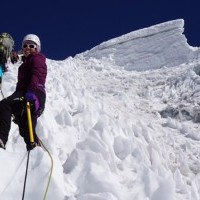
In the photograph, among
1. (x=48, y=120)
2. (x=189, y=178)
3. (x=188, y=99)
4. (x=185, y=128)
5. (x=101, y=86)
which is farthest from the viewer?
(x=101, y=86)

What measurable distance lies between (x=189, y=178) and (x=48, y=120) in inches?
109

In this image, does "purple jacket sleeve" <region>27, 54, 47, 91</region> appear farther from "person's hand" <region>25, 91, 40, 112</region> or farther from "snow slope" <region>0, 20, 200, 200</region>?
"snow slope" <region>0, 20, 200, 200</region>

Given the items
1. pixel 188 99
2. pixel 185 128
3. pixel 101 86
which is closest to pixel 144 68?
pixel 101 86

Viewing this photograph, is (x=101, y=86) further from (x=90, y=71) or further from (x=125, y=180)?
(x=125, y=180)

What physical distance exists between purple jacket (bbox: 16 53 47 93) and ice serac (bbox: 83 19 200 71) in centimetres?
2170

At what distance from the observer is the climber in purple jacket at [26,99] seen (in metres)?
5.06

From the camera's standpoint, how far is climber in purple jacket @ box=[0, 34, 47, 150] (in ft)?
16.6

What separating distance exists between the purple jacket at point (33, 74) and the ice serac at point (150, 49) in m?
21.7

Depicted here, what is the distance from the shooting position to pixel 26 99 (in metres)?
5.06

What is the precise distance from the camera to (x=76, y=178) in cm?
588

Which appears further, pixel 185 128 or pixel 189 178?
pixel 185 128

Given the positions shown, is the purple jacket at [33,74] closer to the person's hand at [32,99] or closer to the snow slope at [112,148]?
the person's hand at [32,99]

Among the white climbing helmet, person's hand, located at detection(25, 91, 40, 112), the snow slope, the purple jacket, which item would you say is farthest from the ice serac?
person's hand, located at detection(25, 91, 40, 112)

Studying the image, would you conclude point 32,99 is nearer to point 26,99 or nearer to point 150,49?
point 26,99
